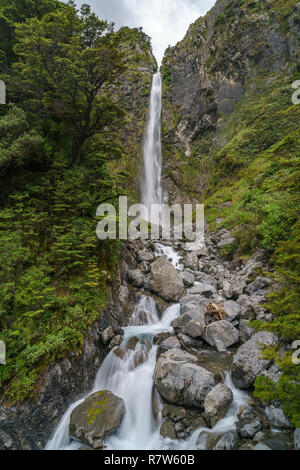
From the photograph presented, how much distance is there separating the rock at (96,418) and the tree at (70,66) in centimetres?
788

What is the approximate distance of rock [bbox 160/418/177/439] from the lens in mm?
4157

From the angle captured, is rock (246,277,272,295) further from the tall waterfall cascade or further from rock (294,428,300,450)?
rock (294,428,300,450)

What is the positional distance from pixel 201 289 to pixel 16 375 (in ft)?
21.1

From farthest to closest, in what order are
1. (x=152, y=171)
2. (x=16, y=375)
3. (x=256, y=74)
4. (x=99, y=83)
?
(x=152, y=171)
(x=256, y=74)
(x=99, y=83)
(x=16, y=375)

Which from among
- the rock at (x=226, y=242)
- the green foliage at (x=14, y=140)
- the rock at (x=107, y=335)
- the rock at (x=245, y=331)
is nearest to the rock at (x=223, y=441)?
the rock at (x=245, y=331)

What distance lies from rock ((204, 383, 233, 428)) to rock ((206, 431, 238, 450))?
214mm

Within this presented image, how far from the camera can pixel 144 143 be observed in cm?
2769

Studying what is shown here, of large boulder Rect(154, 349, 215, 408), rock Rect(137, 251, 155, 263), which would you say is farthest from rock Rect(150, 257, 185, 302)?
large boulder Rect(154, 349, 215, 408)

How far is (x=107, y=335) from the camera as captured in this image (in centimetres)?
Result: 603

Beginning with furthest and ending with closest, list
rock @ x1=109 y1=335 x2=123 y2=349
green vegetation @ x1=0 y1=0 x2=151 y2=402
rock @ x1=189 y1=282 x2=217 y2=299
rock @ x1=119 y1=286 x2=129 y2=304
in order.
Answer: rock @ x1=189 y1=282 x2=217 y2=299 → rock @ x1=119 y1=286 x2=129 y2=304 → rock @ x1=109 y1=335 x2=123 y2=349 → green vegetation @ x1=0 y1=0 x2=151 y2=402

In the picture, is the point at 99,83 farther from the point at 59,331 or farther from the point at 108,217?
the point at 59,331

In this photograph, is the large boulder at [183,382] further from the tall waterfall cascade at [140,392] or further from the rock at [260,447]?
the rock at [260,447]

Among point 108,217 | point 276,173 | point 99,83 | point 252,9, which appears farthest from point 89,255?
point 252,9

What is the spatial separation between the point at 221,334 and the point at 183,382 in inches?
75.8
